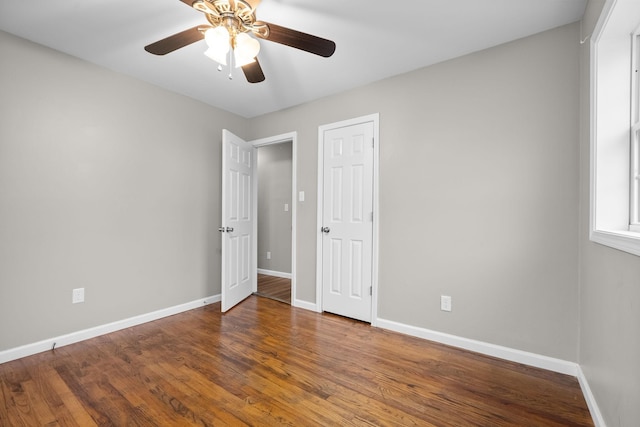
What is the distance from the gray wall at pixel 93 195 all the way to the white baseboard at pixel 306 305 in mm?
1060

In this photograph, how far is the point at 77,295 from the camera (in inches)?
95.7

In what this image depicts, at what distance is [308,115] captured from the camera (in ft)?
10.9

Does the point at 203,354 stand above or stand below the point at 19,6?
below

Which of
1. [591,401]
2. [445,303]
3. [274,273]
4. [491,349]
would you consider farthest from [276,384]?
[274,273]

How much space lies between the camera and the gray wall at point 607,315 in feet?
3.55

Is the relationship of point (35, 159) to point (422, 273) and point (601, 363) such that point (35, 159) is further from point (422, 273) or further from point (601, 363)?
point (601, 363)

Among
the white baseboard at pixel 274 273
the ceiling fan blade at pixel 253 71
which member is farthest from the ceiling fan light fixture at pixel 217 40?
the white baseboard at pixel 274 273

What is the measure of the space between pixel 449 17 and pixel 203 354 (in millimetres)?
2930

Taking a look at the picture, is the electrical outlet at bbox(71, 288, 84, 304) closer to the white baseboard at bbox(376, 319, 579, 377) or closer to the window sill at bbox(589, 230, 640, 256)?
the white baseboard at bbox(376, 319, 579, 377)

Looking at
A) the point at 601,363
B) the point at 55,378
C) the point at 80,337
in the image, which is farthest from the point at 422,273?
the point at 80,337

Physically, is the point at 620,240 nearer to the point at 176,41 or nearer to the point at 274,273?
the point at 176,41

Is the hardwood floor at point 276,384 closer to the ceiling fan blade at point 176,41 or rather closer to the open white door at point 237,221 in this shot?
the open white door at point 237,221

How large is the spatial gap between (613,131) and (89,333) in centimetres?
391

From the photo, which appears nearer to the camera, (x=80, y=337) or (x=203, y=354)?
(x=203, y=354)
